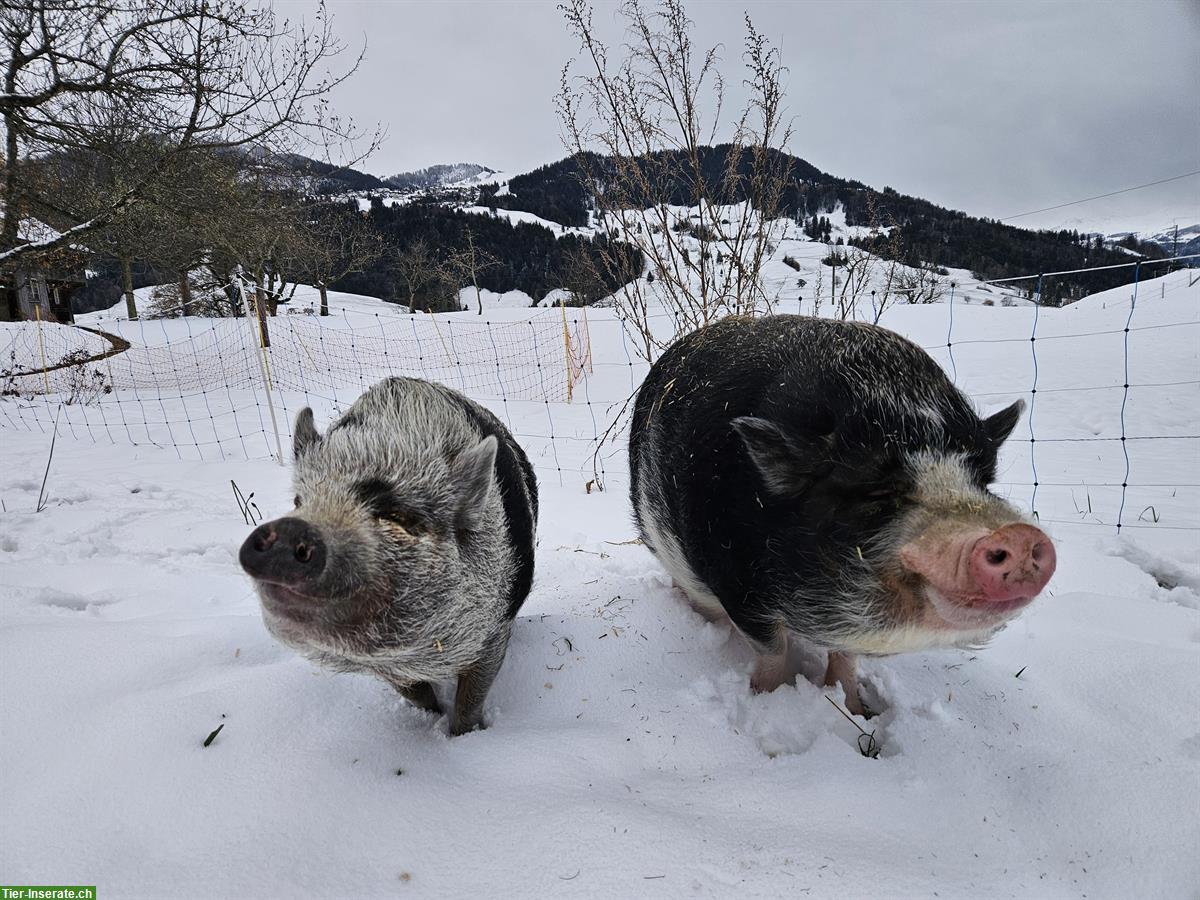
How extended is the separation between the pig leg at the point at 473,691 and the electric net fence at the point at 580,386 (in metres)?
3.24

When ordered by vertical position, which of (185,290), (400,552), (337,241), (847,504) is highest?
(337,241)

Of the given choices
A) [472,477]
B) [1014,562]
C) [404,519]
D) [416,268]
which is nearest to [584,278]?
[472,477]

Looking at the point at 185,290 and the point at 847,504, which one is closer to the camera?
the point at 847,504

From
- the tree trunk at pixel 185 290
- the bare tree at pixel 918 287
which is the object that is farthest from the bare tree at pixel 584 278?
the tree trunk at pixel 185 290

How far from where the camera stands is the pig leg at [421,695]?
244 cm

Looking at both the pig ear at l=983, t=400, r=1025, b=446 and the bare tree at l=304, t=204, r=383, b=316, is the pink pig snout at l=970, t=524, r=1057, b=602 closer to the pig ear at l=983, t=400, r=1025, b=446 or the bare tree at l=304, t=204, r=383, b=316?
the pig ear at l=983, t=400, r=1025, b=446

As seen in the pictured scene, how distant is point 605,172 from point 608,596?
492 cm

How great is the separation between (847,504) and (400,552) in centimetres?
147

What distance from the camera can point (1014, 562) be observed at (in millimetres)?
1485

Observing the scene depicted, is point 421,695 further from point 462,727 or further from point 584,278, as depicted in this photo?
point 584,278

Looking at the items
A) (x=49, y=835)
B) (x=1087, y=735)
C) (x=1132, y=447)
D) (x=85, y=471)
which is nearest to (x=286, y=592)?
(x=49, y=835)

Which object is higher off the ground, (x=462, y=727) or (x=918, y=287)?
(x=918, y=287)

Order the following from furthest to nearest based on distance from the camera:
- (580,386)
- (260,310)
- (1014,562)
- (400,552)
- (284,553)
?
(580,386), (260,310), (400,552), (284,553), (1014,562)

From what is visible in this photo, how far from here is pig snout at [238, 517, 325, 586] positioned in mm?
1580
